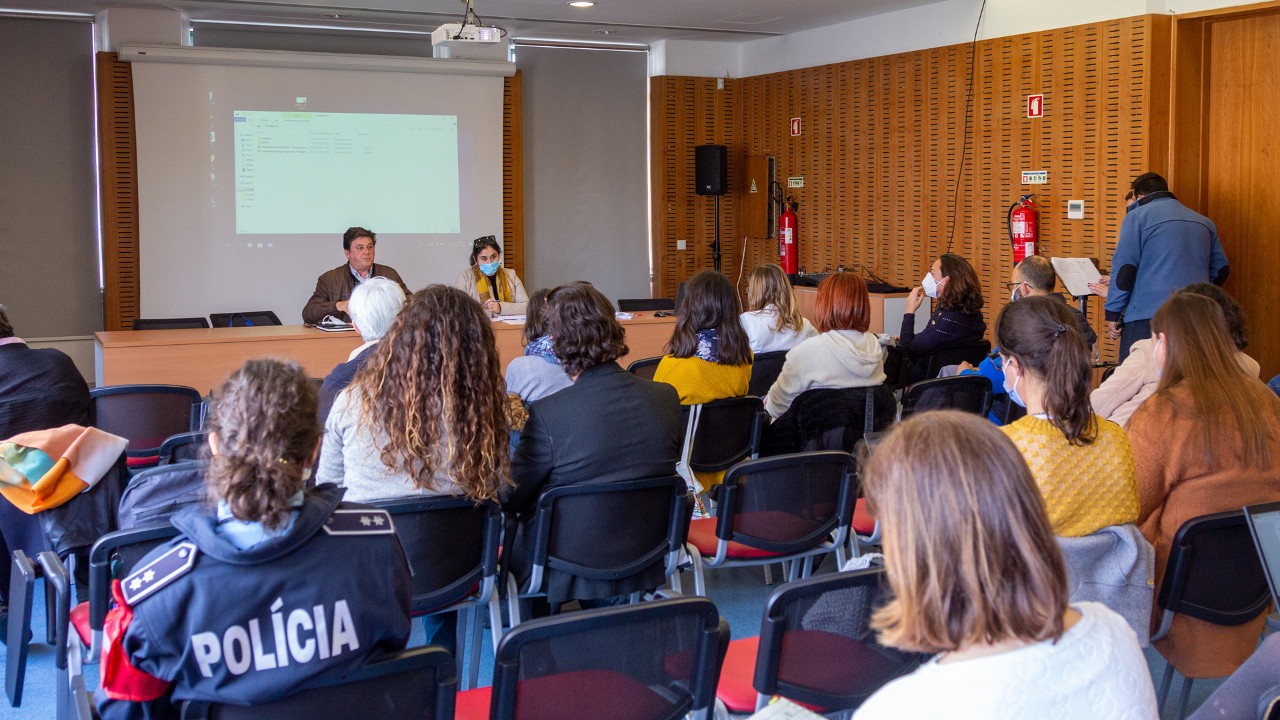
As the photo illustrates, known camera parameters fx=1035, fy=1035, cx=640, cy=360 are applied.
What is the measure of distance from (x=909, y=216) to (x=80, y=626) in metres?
7.18

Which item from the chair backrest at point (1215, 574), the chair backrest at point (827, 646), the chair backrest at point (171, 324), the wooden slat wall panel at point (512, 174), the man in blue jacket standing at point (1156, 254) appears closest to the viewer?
the chair backrest at point (827, 646)

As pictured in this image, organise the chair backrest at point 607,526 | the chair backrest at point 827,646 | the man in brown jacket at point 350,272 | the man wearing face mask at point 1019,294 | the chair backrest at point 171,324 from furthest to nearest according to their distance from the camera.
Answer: the man in brown jacket at point 350,272, the chair backrest at point 171,324, the man wearing face mask at point 1019,294, the chair backrest at point 607,526, the chair backrest at point 827,646

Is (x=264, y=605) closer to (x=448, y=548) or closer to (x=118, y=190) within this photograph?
(x=448, y=548)

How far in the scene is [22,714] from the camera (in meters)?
2.98

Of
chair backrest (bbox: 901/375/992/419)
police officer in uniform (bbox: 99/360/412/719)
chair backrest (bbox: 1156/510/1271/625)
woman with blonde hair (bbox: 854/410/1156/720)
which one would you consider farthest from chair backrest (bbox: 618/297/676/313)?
woman with blonde hair (bbox: 854/410/1156/720)

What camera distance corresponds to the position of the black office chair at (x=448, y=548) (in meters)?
2.51

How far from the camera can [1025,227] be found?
7375 mm

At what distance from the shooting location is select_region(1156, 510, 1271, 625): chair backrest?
2.48 m

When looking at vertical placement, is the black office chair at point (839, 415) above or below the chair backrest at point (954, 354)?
below

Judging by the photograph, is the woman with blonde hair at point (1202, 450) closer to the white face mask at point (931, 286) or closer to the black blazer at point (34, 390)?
the white face mask at point (931, 286)

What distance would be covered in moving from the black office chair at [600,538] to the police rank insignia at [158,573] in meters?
1.20

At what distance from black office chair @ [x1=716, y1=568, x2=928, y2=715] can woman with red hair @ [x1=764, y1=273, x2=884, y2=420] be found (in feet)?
6.99

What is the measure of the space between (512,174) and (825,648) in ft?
25.5

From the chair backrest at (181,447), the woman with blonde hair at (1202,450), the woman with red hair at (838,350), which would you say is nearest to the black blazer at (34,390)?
the chair backrest at (181,447)
